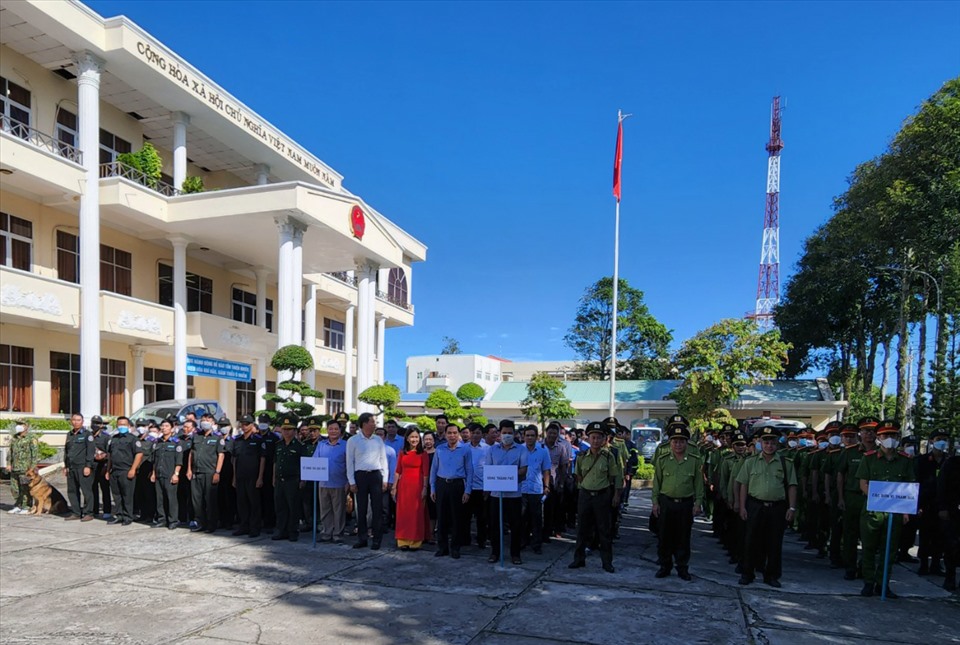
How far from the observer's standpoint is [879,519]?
7496mm

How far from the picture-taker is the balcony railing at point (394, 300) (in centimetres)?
3797

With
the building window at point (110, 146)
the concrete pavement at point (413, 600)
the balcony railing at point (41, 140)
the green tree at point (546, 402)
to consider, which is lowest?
the green tree at point (546, 402)

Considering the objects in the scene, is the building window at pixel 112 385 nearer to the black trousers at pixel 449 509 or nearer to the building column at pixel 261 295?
the building column at pixel 261 295

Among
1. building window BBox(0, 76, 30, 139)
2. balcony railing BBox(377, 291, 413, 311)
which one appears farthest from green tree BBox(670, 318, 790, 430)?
building window BBox(0, 76, 30, 139)

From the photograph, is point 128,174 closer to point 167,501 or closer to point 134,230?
point 134,230

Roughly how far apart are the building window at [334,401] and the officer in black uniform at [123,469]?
27.2 metres

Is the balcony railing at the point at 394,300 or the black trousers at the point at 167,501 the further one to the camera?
the balcony railing at the point at 394,300

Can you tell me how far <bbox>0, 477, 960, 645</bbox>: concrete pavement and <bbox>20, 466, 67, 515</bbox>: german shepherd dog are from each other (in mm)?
2748

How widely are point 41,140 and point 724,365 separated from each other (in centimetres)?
2701

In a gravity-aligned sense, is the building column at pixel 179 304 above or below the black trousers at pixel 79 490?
above

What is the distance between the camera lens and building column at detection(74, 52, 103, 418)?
18.8 metres

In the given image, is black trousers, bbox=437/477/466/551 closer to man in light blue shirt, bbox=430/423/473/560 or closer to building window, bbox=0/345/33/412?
man in light blue shirt, bbox=430/423/473/560

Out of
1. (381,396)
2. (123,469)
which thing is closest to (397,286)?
(381,396)

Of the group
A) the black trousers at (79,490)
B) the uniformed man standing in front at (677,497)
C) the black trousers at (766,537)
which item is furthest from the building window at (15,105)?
the black trousers at (766,537)
